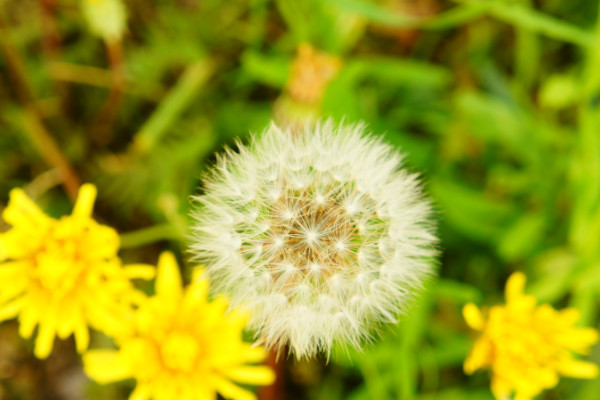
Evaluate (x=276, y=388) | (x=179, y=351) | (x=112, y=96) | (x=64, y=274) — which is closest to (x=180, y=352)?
(x=179, y=351)

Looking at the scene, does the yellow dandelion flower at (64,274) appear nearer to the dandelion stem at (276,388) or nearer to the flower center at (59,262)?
the flower center at (59,262)

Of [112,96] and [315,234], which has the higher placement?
[112,96]

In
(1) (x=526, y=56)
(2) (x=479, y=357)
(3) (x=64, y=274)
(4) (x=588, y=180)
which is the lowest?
(3) (x=64, y=274)

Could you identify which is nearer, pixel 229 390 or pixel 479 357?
pixel 229 390

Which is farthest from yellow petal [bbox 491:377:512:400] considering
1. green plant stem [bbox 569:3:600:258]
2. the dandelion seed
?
green plant stem [bbox 569:3:600:258]

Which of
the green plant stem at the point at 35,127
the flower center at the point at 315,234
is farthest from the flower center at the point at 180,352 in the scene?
the green plant stem at the point at 35,127

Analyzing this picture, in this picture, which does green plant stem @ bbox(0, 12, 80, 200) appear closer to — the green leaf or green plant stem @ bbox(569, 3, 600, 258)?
the green leaf

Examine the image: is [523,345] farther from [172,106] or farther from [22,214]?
[172,106]
